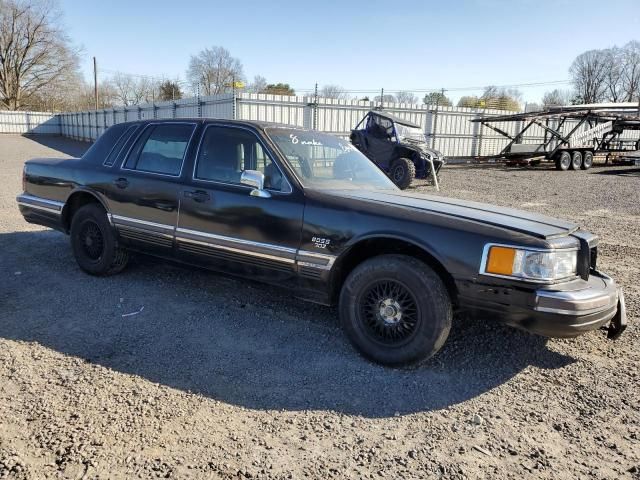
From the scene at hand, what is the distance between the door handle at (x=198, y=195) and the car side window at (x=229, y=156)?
0.46 ft

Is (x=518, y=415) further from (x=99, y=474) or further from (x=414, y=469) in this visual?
(x=99, y=474)

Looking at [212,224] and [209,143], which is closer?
[212,224]

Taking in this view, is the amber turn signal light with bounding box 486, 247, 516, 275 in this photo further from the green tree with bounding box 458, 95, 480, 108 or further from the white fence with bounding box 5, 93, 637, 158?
the green tree with bounding box 458, 95, 480, 108

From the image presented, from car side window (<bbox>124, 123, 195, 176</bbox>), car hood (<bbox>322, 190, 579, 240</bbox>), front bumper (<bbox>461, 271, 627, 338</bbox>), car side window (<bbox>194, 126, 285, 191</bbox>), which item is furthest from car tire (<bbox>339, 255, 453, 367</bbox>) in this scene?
car side window (<bbox>124, 123, 195, 176</bbox>)

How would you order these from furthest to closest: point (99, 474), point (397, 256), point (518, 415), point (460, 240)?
point (397, 256) < point (460, 240) < point (518, 415) < point (99, 474)

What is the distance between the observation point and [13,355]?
3408mm

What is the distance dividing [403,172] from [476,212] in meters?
10.5

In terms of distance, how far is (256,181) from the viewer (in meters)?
3.77

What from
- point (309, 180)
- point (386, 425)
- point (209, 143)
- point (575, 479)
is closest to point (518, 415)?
point (575, 479)

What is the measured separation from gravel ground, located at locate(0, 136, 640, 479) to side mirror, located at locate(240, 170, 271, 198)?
829 mm

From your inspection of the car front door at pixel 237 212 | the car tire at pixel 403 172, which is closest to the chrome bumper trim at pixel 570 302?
the car front door at pixel 237 212

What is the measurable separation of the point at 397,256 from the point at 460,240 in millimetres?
444

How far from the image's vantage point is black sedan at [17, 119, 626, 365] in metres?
3.09

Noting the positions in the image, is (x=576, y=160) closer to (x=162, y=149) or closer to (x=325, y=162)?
(x=325, y=162)
